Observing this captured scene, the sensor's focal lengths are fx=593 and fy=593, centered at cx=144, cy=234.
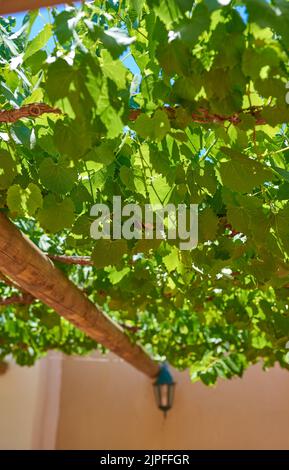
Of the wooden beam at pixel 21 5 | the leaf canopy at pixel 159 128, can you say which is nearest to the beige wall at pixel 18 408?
the leaf canopy at pixel 159 128

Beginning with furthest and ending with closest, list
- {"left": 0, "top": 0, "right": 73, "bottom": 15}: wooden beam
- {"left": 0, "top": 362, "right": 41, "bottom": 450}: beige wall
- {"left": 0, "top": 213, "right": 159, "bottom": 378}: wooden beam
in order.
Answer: {"left": 0, "top": 362, "right": 41, "bottom": 450}: beige wall
{"left": 0, "top": 213, "right": 159, "bottom": 378}: wooden beam
{"left": 0, "top": 0, "right": 73, "bottom": 15}: wooden beam

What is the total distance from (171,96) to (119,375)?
6495mm

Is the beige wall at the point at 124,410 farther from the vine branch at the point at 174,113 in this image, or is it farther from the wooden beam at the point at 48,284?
the vine branch at the point at 174,113

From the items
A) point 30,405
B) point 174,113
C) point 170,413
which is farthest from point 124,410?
point 174,113

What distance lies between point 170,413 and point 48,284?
5018 millimetres

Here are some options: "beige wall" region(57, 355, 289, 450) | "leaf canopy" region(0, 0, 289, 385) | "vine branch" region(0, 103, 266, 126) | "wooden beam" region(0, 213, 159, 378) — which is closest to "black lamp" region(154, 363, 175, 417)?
"beige wall" region(57, 355, 289, 450)

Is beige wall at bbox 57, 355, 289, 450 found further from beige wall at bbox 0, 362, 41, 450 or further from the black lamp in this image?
beige wall at bbox 0, 362, 41, 450

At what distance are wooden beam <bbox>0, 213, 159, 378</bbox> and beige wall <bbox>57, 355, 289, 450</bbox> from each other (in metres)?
3.12

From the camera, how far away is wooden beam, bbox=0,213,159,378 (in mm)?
1879

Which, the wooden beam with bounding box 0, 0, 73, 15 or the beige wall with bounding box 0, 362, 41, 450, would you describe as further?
the beige wall with bounding box 0, 362, 41, 450

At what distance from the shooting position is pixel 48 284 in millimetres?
2375

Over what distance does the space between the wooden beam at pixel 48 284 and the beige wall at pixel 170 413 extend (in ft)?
10.2
